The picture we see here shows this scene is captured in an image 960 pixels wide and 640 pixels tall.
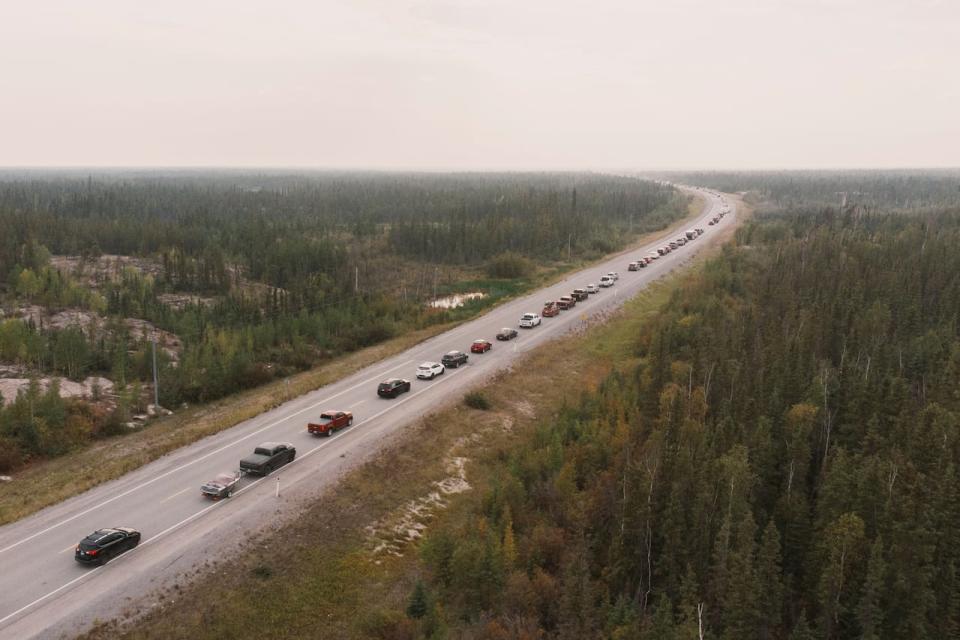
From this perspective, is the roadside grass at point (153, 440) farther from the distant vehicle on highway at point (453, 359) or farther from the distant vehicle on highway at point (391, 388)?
the distant vehicle on highway at point (453, 359)

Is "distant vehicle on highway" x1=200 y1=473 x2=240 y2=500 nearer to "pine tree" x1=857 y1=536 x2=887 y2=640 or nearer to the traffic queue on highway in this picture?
the traffic queue on highway

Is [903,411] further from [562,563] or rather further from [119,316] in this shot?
[119,316]

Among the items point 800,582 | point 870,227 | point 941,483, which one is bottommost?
point 800,582

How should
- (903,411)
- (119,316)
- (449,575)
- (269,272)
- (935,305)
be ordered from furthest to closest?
(269,272) → (119,316) → (935,305) → (903,411) → (449,575)

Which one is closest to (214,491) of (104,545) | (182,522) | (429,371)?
(182,522)

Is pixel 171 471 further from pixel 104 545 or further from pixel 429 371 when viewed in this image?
pixel 429 371

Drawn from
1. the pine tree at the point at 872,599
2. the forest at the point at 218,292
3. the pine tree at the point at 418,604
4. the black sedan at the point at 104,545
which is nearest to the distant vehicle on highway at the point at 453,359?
the forest at the point at 218,292

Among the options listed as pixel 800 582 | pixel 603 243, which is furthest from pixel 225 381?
pixel 603 243

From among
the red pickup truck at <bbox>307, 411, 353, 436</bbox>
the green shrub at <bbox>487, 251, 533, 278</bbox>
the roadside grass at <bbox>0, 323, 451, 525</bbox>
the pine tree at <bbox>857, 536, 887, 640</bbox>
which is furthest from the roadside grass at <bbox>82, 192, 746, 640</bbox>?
the green shrub at <bbox>487, 251, 533, 278</bbox>
